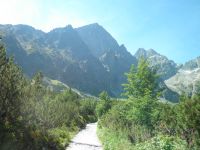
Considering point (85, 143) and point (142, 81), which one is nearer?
point (85, 143)

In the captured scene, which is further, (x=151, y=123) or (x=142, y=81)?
(x=142, y=81)

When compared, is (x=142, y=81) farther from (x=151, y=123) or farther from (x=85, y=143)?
(x=85, y=143)

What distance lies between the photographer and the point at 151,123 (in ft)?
100

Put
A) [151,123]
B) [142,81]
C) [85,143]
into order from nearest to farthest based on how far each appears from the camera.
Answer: [151,123] → [85,143] → [142,81]

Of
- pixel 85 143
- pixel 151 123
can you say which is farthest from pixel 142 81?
pixel 85 143

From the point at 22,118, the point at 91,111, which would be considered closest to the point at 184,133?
the point at 22,118

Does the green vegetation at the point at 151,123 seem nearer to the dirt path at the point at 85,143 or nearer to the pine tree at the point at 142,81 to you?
the pine tree at the point at 142,81

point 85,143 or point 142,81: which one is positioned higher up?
point 142,81

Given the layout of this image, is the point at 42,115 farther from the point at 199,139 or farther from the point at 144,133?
the point at 199,139

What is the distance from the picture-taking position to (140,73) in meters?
39.0

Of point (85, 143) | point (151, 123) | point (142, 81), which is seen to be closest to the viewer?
point (151, 123)

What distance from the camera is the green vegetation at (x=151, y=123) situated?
19.9 m

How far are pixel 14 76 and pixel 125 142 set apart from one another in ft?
29.3

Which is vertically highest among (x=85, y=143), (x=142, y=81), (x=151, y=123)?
(x=142, y=81)
